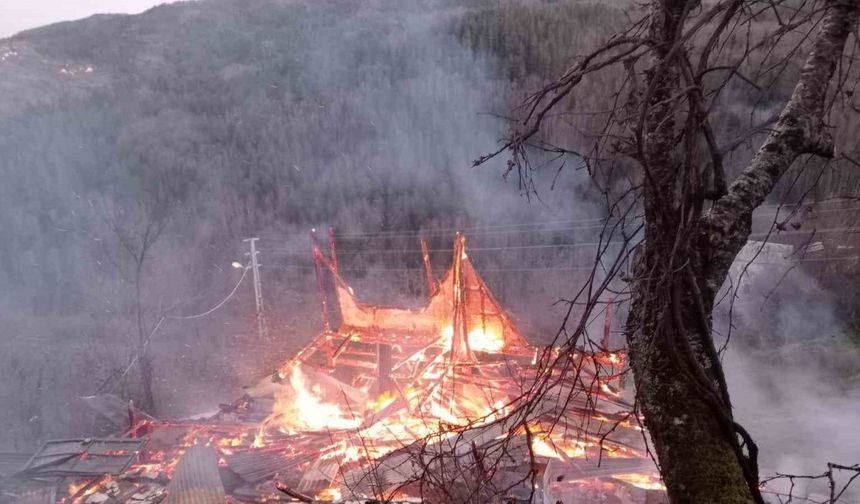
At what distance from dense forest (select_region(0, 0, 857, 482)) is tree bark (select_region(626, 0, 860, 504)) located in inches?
350

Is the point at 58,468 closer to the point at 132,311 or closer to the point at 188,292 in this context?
the point at 132,311

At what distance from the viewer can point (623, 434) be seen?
8594mm

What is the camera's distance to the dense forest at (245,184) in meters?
18.9

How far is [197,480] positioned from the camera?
8234 mm

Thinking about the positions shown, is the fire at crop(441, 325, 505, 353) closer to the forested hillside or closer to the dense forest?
the dense forest

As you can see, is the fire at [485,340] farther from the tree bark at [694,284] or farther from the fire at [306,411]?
the tree bark at [694,284]

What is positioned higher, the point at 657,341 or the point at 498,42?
the point at 498,42

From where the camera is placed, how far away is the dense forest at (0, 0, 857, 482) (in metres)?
18.9

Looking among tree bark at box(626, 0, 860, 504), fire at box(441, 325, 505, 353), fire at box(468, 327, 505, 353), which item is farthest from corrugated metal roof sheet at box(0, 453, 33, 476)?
tree bark at box(626, 0, 860, 504)

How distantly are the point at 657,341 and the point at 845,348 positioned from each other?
13.2m

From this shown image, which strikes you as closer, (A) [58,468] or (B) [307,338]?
(A) [58,468]

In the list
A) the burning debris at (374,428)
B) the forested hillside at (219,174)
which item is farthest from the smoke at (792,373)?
the forested hillside at (219,174)

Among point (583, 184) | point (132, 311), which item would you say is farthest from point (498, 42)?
point (132, 311)

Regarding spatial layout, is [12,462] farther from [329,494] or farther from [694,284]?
[694,284]
